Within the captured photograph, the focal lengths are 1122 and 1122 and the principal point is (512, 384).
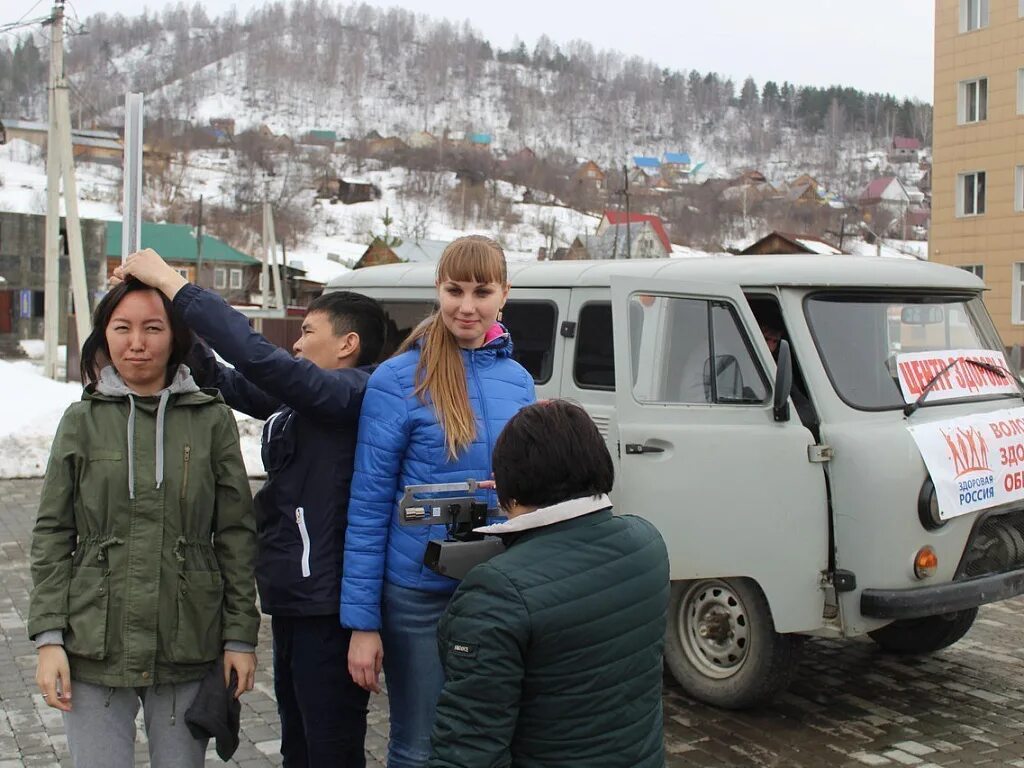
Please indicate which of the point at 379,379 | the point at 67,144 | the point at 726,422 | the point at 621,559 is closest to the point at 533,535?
the point at 621,559

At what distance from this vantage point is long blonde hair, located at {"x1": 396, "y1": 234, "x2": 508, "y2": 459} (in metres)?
3.10

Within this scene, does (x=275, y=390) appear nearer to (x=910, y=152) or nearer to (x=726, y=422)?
(x=726, y=422)

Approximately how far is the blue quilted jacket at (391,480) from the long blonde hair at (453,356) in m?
0.03

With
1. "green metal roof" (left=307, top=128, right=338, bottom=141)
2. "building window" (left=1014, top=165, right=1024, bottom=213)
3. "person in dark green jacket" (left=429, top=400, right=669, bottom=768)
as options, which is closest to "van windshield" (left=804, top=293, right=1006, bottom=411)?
"person in dark green jacket" (left=429, top=400, right=669, bottom=768)

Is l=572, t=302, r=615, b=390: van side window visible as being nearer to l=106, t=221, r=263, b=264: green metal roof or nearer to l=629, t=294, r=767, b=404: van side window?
l=629, t=294, r=767, b=404: van side window

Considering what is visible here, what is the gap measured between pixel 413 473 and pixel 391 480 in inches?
2.5

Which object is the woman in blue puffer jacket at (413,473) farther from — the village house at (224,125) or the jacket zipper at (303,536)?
the village house at (224,125)

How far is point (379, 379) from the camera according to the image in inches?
124

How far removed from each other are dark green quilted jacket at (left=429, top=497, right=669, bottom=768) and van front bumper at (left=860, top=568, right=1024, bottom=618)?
2.97 m

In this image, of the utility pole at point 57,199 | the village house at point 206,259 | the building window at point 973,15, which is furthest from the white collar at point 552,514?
the village house at point 206,259

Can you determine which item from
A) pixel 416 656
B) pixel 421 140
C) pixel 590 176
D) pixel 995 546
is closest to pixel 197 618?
pixel 416 656

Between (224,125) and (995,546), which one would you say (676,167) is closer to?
(224,125)

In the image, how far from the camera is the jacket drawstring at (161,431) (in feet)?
9.80

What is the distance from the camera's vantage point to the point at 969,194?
3712 centimetres
